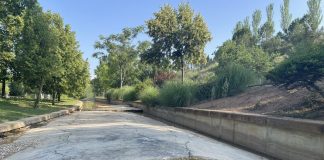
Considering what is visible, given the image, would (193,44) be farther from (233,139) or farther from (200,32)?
(233,139)

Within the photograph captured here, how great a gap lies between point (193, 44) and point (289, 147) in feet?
59.2

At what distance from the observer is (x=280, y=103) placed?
1187 cm

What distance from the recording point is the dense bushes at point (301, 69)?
33.2ft

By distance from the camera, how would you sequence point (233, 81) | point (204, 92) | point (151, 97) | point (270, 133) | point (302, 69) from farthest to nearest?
point (151, 97) < point (204, 92) < point (233, 81) < point (302, 69) < point (270, 133)

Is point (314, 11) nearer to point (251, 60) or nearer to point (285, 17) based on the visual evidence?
point (285, 17)

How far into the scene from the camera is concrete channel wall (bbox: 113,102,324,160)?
24.4ft

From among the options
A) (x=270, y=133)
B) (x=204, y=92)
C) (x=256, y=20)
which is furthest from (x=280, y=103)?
(x=256, y=20)

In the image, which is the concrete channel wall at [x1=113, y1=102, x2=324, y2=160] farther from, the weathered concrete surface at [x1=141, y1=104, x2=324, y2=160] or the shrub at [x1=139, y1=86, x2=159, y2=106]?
the shrub at [x1=139, y1=86, x2=159, y2=106]

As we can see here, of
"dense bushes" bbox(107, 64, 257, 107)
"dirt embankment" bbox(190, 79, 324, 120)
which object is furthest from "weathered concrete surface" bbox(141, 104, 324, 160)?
"dense bushes" bbox(107, 64, 257, 107)

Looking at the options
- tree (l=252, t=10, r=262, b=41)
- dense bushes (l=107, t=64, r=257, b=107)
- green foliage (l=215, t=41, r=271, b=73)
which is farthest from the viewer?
tree (l=252, t=10, r=262, b=41)

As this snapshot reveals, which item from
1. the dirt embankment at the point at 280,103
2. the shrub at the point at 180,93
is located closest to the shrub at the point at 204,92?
the shrub at the point at 180,93

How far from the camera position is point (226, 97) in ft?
55.4

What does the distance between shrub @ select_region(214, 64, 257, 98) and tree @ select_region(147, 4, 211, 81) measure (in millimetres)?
7844

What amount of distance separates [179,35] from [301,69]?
15514 millimetres
